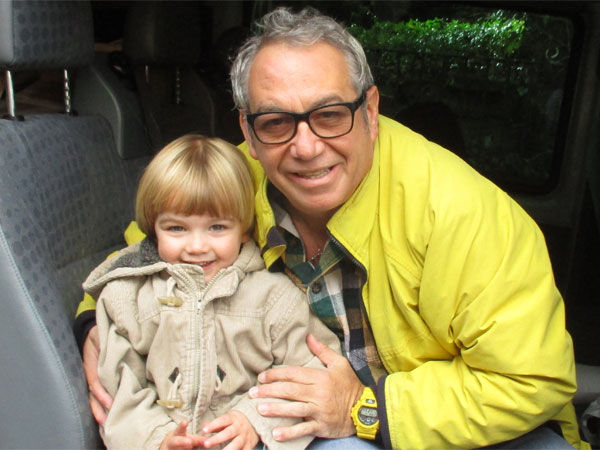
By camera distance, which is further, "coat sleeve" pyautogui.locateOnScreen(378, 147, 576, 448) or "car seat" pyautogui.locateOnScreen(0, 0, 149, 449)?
"car seat" pyautogui.locateOnScreen(0, 0, 149, 449)

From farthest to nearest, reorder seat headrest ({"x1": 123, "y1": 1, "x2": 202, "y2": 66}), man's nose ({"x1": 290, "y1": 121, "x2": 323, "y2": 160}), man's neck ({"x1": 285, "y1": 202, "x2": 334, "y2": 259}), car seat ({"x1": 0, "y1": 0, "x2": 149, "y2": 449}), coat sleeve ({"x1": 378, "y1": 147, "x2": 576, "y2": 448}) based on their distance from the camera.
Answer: seat headrest ({"x1": 123, "y1": 1, "x2": 202, "y2": 66}), man's neck ({"x1": 285, "y1": 202, "x2": 334, "y2": 259}), car seat ({"x1": 0, "y1": 0, "x2": 149, "y2": 449}), man's nose ({"x1": 290, "y1": 121, "x2": 323, "y2": 160}), coat sleeve ({"x1": 378, "y1": 147, "x2": 576, "y2": 448})

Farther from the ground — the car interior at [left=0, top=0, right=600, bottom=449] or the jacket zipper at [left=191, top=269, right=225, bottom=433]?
the car interior at [left=0, top=0, right=600, bottom=449]

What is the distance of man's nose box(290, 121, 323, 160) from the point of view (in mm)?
1523

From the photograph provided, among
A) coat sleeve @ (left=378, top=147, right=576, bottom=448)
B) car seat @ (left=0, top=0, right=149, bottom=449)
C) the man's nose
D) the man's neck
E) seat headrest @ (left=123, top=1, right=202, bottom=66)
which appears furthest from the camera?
seat headrest @ (left=123, top=1, right=202, bottom=66)

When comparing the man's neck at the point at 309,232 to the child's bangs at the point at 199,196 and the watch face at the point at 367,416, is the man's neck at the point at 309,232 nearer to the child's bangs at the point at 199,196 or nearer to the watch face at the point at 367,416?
the child's bangs at the point at 199,196

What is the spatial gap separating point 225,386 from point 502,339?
661mm

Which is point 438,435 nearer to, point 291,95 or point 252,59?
point 291,95

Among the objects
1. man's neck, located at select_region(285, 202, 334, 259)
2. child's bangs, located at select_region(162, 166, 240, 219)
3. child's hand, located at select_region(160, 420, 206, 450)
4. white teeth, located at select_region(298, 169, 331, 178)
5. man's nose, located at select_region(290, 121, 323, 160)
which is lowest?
child's hand, located at select_region(160, 420, 206, 450)

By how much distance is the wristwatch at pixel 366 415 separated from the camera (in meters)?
1.58

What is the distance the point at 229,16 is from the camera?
2.94m

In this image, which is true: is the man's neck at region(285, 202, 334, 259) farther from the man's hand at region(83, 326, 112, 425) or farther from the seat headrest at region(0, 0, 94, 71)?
the seat headrest at region(0, 0, 94, 71)

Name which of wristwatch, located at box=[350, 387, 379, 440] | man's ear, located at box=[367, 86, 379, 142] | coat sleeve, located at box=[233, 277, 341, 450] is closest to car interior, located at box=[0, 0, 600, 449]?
coat sleeve, located at box=[233, 277, 341, 450]

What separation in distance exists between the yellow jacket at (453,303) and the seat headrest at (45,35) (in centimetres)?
95

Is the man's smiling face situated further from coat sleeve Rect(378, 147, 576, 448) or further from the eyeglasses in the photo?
coat sleeve Rect(378, 147, 576, 448)
